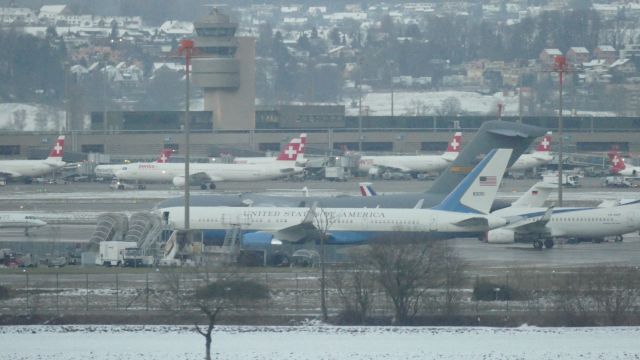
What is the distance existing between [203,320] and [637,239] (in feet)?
98.2

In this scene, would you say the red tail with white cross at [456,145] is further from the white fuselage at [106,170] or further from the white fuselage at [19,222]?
the white fuselage at [19,222]

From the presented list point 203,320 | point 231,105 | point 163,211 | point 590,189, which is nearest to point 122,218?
point 163,211

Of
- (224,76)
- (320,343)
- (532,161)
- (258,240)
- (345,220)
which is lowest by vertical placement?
(320,343)

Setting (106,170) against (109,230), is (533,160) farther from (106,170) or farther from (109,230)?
(109,230)

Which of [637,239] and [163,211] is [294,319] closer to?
[163,211]

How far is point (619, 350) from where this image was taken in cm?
4203

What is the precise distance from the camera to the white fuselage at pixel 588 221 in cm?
6681

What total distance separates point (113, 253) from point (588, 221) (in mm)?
20793

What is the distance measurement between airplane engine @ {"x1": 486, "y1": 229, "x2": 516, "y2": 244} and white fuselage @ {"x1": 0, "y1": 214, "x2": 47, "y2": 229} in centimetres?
→ 2143

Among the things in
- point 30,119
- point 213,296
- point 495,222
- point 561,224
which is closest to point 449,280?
point 213,296

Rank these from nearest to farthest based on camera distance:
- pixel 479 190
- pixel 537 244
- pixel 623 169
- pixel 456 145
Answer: pixel 479 190 → pixel 537 244 → pixel 623 169 → pixel 456 145

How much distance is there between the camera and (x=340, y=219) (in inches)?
2469

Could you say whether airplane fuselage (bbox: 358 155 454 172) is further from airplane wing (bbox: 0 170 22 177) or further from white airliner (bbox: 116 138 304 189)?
airplane wing (bbox: 0 170 22 177)

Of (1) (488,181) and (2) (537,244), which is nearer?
(1) (488,181)
